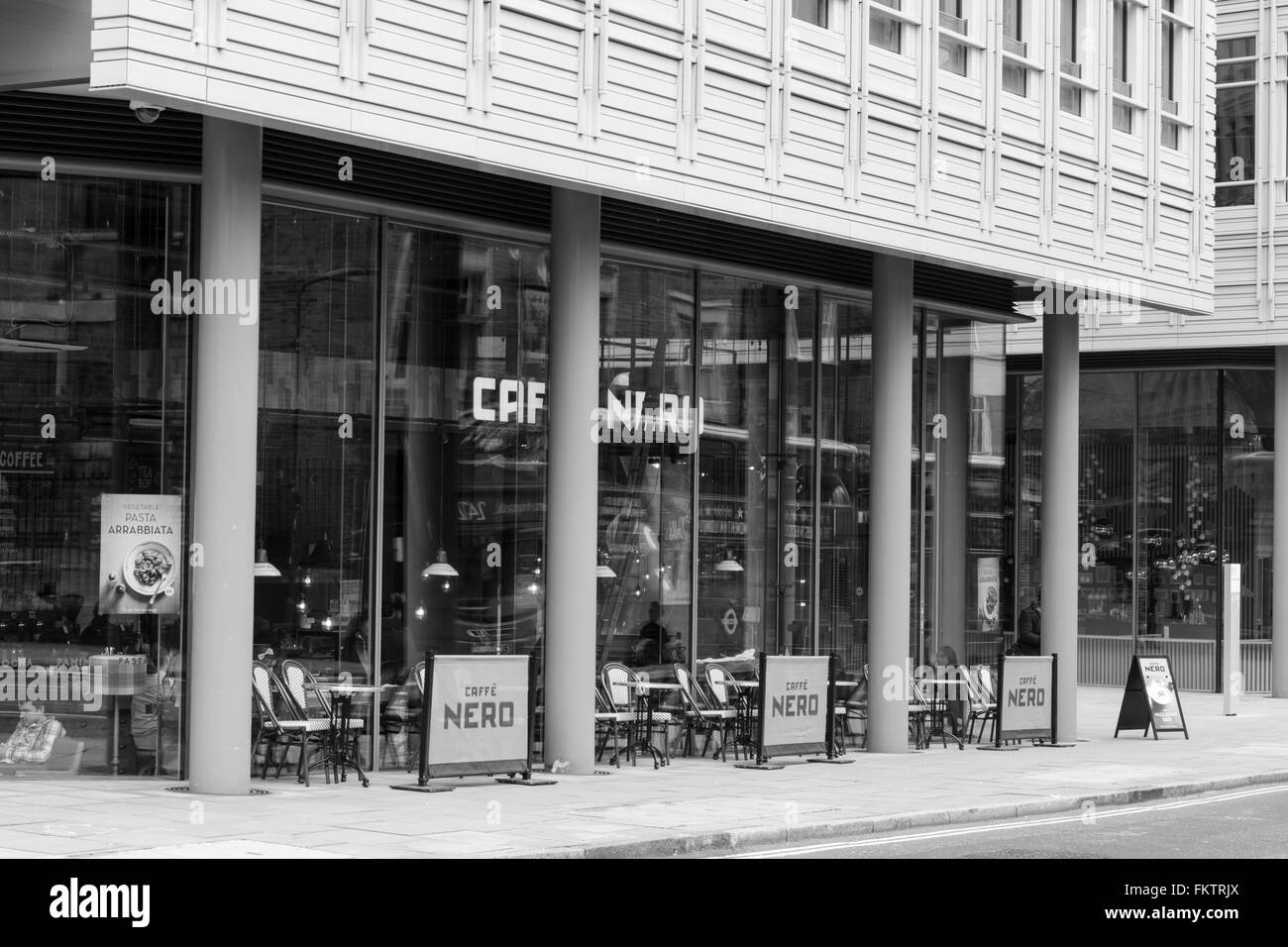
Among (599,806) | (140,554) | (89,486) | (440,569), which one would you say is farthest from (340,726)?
(599,806)

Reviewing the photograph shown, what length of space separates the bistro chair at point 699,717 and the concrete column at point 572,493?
2440 mm

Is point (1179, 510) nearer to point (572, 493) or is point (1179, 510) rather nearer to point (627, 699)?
point (627, 699)

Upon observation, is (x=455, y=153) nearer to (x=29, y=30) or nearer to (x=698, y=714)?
(x=29, y=30)

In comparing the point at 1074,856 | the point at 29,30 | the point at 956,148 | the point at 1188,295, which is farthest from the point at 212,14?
the point at 1188,295

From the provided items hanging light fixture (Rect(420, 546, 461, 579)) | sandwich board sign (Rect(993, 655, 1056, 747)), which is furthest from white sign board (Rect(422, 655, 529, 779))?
sandwich board sign (Rect(993, 655, 1056, 747))

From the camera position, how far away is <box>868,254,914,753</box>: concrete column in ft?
69.5

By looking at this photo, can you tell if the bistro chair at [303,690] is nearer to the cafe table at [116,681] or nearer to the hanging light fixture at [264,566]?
the hanging light fixture at [264,566]

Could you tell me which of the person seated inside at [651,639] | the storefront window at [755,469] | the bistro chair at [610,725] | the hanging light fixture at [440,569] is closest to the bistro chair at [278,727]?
the hanging light fixture at [440,569]

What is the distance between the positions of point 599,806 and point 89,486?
5.74 metres

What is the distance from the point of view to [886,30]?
2094cm

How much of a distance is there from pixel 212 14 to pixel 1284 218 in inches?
998

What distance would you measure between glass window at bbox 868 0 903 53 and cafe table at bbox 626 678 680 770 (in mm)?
7840

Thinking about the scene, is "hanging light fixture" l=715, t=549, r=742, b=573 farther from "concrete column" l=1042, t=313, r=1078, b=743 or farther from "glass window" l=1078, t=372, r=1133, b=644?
"glass window" l=1078, t=372, r=1133, b=644
